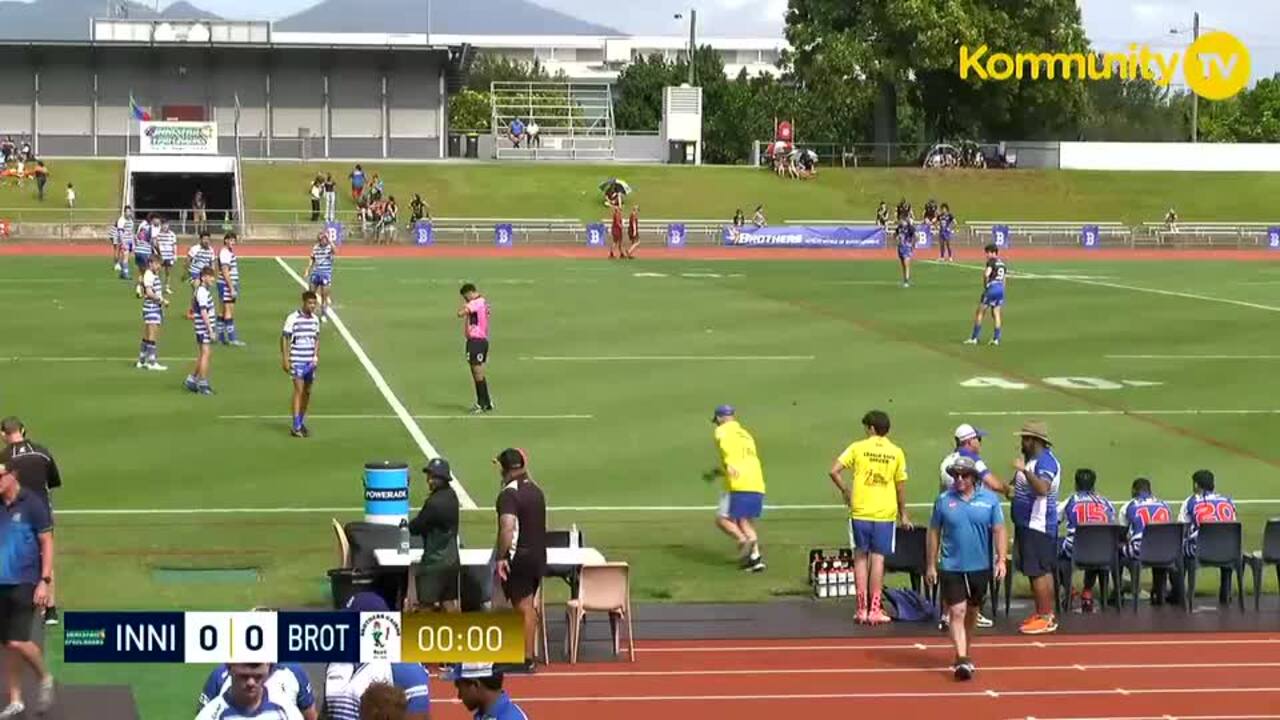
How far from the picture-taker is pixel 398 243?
7331 cm

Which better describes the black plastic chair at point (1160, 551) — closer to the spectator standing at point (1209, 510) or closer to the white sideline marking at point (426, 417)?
the spectator standing at point (1209, 510)

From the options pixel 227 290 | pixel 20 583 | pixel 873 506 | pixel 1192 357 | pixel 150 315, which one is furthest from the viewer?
pixel 1192 357

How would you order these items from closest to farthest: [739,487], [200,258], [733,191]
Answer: [739,487] → [200,258] → [733,191]

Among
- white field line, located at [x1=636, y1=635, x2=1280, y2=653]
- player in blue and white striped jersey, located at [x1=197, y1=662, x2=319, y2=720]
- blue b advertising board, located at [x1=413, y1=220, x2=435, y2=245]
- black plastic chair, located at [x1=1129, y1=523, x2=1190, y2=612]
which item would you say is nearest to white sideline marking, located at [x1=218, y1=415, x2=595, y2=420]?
black plastic chair, located at [x1=1129, y1=523, x2=1190, y2=612]

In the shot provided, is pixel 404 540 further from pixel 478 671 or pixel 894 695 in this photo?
pixel 478 671

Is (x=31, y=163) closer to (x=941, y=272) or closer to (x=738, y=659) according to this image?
(x=941, y=272)

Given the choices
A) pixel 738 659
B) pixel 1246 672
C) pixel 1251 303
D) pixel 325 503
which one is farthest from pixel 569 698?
pixel 1251 303

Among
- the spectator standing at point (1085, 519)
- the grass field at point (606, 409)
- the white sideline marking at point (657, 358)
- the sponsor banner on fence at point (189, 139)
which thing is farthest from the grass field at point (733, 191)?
the spectator standing at point (1085, 519)

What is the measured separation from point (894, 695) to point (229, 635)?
9.59 m

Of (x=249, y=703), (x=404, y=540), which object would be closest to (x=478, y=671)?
(x=249, y=703)

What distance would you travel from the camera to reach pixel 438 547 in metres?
15.5

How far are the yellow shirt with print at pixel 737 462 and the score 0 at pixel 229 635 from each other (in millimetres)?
13324

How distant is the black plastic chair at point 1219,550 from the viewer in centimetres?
1809

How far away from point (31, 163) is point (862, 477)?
71.7 meters
